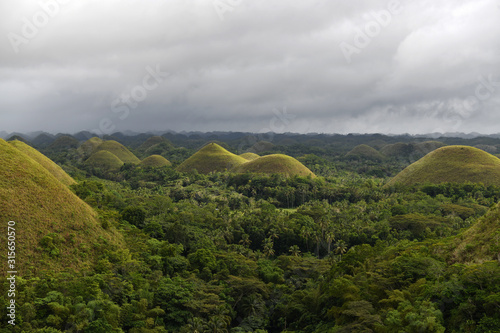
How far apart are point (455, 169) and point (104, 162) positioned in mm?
130682

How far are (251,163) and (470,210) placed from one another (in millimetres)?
70793

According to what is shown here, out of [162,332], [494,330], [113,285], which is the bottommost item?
[162,332]

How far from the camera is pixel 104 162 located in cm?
14438

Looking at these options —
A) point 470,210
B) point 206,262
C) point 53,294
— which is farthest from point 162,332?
point 470,210

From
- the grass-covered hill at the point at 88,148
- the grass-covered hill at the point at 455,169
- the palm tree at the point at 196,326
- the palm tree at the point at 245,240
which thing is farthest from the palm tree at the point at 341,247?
the grass-covered hill at the point at 88,148

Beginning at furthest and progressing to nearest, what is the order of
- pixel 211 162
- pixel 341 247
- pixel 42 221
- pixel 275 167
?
pixel 211 162, pixel 275 167, pixel 341 247, pixel 42 221

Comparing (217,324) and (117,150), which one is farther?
(117,150)

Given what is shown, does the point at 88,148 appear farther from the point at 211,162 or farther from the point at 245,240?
the point at 245,240

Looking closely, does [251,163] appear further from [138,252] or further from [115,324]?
[115,324]

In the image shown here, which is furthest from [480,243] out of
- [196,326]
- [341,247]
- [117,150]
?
[117,150]

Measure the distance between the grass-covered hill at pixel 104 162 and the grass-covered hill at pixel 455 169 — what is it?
10996 centimetres

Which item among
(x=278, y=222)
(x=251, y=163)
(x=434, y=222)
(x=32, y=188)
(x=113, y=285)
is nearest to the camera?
(x=113, y=285)

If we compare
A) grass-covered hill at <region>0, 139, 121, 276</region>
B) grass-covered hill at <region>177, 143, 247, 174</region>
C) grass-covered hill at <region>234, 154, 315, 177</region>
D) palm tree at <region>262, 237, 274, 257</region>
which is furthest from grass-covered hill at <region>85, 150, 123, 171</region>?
palm tree at <region>262, 237, 274, 257</region>

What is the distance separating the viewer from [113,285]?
26531mm
